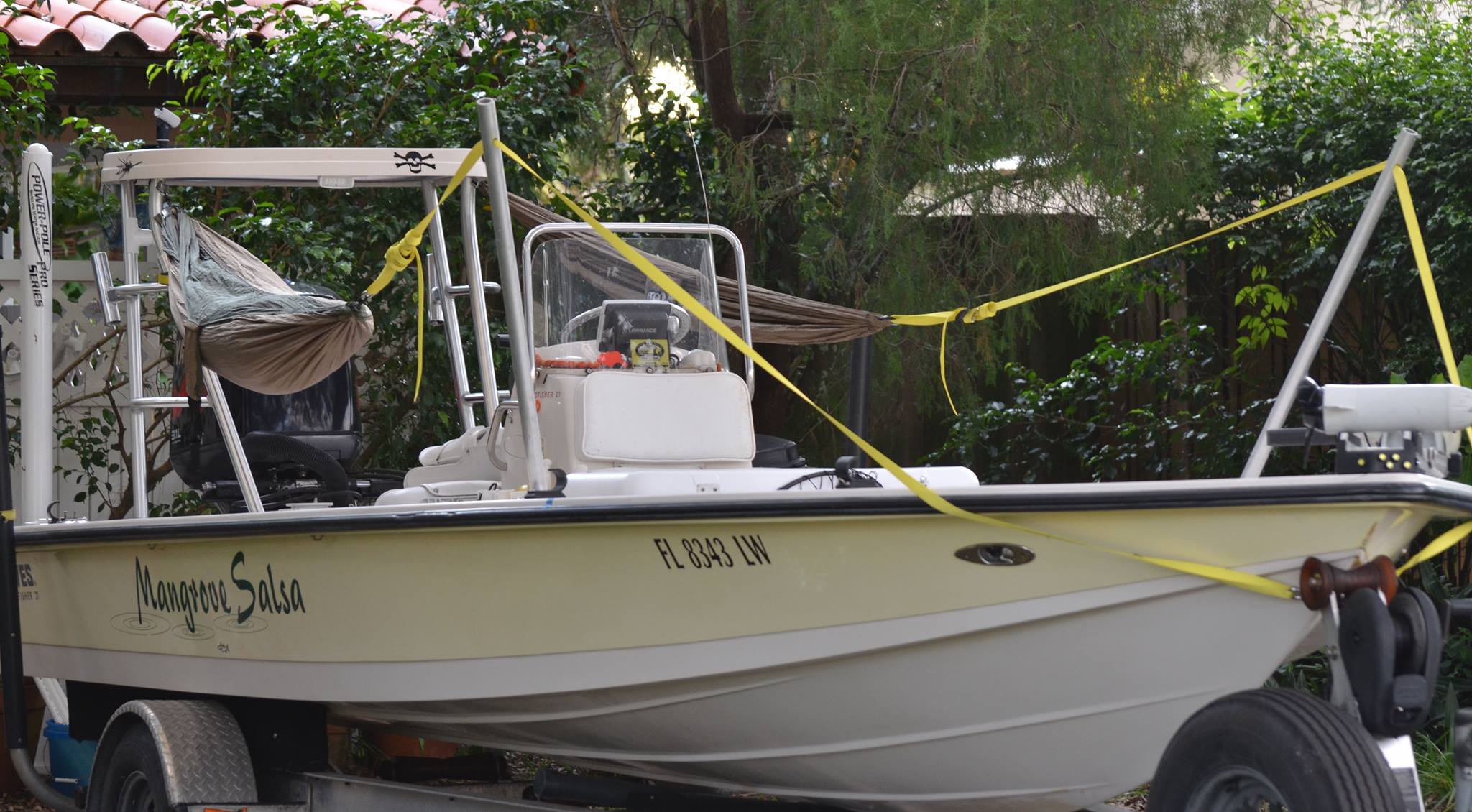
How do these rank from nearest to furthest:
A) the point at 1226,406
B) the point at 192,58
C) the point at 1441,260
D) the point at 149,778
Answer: the point at 149,778
the point at 1441,260
the point at 192,58
the point at 1226,406

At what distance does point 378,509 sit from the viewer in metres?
3.63

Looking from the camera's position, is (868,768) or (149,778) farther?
(149,778)

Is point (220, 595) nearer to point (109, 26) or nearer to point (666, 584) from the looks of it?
point (666, 584)

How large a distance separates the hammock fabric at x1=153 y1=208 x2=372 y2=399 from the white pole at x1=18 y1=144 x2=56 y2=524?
2.70 feet

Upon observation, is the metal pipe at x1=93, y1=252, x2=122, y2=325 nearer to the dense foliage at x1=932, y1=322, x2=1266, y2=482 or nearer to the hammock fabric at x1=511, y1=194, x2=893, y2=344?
the hammock fabric at x1=511, y1=194, x2=893, y2=344

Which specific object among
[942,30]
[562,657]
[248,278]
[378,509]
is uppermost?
[942,30]

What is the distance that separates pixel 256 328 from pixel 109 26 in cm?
453

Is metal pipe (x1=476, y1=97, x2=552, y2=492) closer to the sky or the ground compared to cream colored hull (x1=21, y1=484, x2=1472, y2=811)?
closer to the sky

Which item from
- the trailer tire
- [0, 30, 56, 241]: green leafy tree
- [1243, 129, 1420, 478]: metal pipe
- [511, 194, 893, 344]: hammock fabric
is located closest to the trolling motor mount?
[1243, 129, 1420, 478]: metal pipe

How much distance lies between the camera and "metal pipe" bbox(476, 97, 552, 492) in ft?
11.9

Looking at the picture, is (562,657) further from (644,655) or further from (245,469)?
(245,469)

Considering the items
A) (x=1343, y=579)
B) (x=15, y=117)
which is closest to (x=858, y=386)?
(x=1343, y=579)

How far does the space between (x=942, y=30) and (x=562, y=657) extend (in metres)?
3.93

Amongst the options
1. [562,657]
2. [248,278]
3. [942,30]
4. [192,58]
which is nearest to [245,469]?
[248,278]
